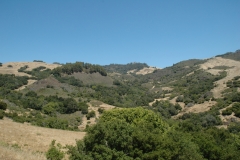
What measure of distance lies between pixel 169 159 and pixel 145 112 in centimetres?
1470

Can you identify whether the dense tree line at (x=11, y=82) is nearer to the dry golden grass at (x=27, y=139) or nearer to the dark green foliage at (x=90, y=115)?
the dark green foliage at (x=90, y=115)

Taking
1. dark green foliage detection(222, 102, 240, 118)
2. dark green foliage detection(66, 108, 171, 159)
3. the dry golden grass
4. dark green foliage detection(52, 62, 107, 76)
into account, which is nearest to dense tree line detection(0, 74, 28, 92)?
dark green foliage detection(52, 62, 107, 76)

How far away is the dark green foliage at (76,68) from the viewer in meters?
145

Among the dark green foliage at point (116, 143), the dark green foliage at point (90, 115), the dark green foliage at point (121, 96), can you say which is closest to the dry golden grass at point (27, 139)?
the dark green foliage at point (116, 143)

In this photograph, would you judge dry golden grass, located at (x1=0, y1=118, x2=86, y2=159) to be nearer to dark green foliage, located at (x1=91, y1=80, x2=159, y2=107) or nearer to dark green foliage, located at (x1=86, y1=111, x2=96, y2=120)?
dark green foliage, located at (x1=86, y1=111, x2=96, y2=120)

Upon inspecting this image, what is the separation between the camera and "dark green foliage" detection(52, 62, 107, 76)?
145 m

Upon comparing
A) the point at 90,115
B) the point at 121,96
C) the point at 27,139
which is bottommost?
the point at 90,115

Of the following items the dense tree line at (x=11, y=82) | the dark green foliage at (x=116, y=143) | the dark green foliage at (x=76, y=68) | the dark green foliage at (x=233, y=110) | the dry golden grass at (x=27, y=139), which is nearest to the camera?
the dark green foliage at (x=116, y=143)

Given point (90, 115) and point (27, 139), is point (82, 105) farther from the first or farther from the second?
point (27, 139)

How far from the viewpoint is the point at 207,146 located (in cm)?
2964

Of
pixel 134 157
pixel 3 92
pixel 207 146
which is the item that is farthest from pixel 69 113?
pixel 134 157

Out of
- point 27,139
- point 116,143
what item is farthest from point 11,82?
point 116,143

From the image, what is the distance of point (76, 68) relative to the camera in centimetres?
14875

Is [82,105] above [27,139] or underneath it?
above
